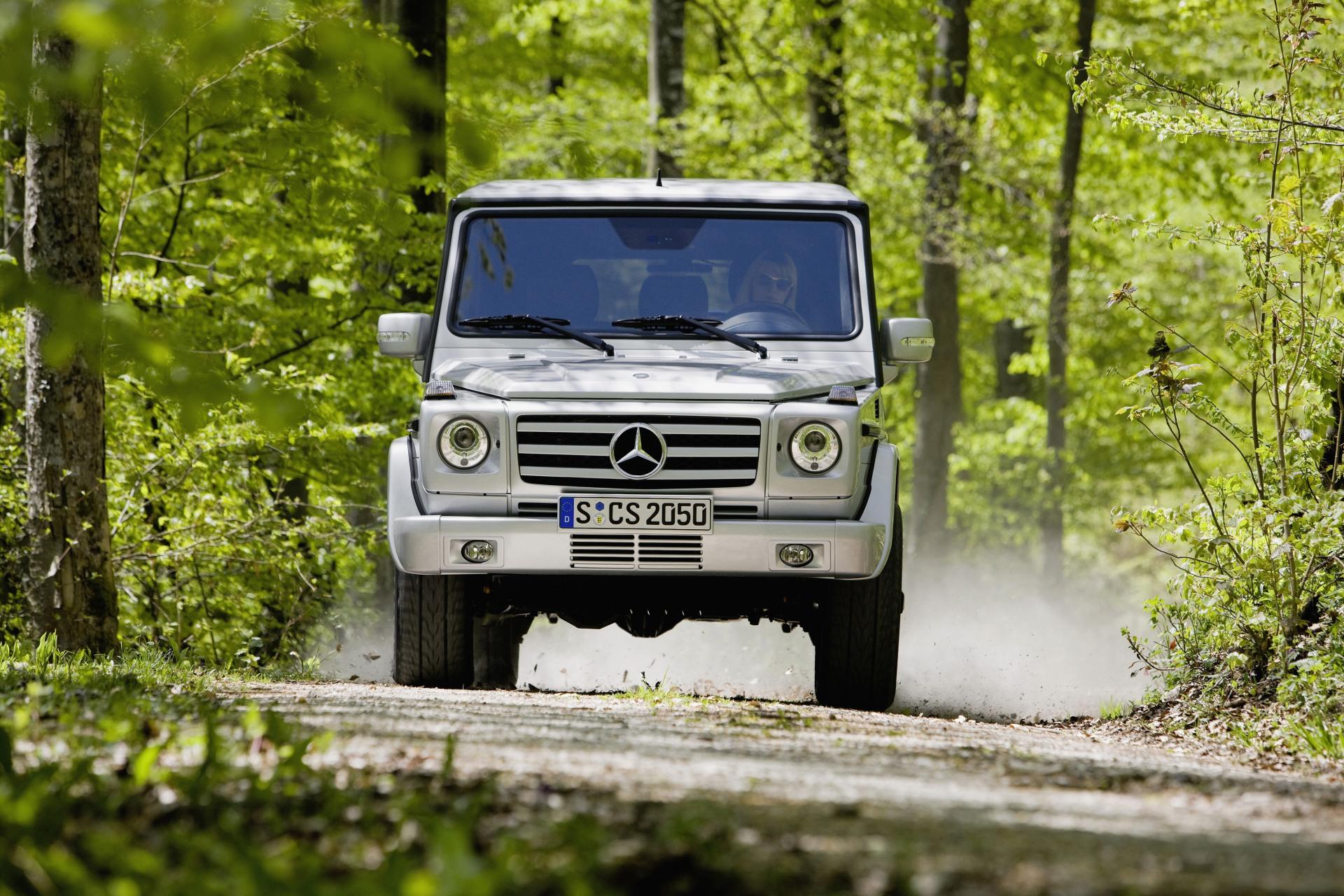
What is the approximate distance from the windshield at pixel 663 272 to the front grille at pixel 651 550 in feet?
4.10

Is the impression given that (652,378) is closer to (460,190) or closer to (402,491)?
(402,491)

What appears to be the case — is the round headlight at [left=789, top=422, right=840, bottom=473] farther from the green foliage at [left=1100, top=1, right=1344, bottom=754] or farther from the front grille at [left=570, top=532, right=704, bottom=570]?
the green foliage at [left=1100, top=1, right=1344, bottom=754]

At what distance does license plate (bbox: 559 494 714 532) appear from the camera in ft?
21.4

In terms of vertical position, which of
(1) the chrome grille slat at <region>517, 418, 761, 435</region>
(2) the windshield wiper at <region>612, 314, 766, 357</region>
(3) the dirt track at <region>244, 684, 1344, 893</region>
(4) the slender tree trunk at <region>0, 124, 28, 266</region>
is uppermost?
(4) the slender tree trunk at <region>0, 124, 28, 266</region>

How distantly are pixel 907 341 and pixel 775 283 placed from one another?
71cm

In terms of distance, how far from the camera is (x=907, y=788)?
380 cm

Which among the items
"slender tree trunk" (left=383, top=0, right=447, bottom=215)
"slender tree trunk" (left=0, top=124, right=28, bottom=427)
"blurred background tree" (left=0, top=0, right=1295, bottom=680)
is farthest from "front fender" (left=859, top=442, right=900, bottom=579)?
"slender tree trunk" (left=383, top=0, right=447, bottom=215)

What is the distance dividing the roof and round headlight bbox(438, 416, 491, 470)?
1512 mm

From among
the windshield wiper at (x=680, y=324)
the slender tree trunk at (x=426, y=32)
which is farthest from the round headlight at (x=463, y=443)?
the slender tree trunk at (x=426, y=32)

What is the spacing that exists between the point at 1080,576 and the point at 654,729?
27.7 meters

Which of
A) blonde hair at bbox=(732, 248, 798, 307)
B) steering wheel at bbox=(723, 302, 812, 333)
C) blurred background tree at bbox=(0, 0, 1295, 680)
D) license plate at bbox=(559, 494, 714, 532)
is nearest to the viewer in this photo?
blurred background tree at bbox=(0, 0, 1295, 680)

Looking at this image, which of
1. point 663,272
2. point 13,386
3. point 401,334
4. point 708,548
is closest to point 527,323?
point 401,334

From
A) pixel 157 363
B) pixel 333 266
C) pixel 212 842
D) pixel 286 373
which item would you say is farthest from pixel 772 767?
pixel 333 266

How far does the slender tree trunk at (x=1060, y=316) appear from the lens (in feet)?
68.5
